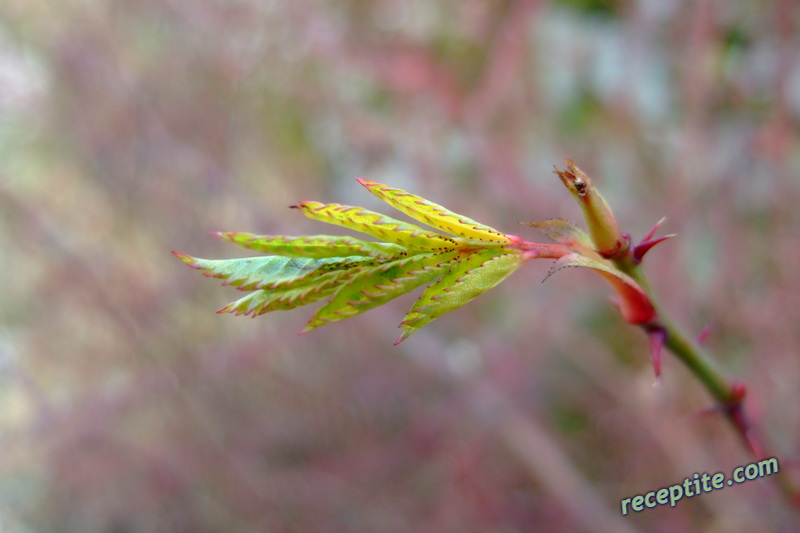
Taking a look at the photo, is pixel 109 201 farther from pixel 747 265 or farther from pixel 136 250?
pixel 747 265

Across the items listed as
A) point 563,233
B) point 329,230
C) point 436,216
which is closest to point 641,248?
point 563,233

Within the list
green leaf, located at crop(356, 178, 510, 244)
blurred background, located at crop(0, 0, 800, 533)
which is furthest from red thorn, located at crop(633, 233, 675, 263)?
blurred background, located at crop(0, 0, 800, 533)

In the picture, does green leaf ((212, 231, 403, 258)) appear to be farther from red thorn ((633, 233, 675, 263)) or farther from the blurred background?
the blurred background

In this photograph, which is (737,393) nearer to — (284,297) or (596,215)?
(596,215)

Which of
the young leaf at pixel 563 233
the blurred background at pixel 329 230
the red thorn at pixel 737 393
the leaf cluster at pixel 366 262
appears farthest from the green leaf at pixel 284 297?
the blurred background at pixel 329 230

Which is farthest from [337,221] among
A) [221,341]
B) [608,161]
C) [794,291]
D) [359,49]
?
[359,49]

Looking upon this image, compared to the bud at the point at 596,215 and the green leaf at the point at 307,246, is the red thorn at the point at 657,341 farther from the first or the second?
the green leaf at the point at 307,246
